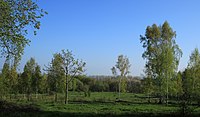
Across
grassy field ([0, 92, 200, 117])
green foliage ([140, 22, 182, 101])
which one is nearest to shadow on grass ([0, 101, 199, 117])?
grassy field ([0, 92, 200, 117])

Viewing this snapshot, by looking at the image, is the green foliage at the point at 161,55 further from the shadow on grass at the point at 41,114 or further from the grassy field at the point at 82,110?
the shadow on grass at the point at 41,114

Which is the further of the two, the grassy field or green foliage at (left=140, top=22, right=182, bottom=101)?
green foliage at (left=140, top=22, right=182, bottom=101)

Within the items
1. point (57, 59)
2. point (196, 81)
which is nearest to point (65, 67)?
point (57, 59)

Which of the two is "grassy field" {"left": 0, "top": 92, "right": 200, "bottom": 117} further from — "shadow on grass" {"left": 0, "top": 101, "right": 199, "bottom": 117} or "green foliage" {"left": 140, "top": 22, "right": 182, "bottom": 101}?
"green foliage" {"left": 140, "top": 22, "right": 182, "bottom": 101}

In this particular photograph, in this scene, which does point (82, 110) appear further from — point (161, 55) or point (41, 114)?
point (161, 55)

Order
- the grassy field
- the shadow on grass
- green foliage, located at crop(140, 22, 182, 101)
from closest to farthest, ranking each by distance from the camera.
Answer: the shadow on grass < the grassy field < green foliage, located at crop(140, 22, 182, 101)

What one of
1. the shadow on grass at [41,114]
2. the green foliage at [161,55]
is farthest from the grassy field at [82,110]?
the green foliage at [161,55]

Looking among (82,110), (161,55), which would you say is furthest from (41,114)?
(161,55)

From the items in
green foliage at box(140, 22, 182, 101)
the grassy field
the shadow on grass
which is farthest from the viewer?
green foliage at box(140, 22, 182, 101)

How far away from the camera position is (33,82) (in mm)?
56906

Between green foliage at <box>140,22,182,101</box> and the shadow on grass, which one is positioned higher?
green foliage at <box>140,22,182,101</box>

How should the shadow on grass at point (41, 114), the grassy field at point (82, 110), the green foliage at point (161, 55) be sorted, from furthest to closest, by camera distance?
the green foliage at point (161, 55), the grassy field at point (82, 110), the shadow on grass at point (41, 114)

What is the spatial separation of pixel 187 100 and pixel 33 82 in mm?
45373

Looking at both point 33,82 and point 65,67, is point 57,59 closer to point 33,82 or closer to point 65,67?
point 65,67
